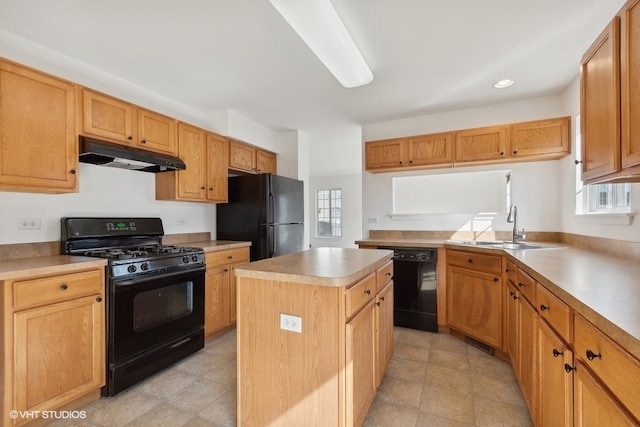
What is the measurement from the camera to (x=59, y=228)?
227 centimetres

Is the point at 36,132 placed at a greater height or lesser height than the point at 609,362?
greater

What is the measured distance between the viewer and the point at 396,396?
196 centimetres

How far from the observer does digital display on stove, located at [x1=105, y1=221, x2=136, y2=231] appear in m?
2.56

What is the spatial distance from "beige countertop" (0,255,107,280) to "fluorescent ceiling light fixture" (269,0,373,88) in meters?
1.91

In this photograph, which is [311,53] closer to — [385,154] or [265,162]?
[385,154]

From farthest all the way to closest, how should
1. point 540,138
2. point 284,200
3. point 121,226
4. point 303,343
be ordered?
point 284,200 < point 540,138 < point 121,226 < point 303,343

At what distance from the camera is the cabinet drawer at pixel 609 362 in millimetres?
737

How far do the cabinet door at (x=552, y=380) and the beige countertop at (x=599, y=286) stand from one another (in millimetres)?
221

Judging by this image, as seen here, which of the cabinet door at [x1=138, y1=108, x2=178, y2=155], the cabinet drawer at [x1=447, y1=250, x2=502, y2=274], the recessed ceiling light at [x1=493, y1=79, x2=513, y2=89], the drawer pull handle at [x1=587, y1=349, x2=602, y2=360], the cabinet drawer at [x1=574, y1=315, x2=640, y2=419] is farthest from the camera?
the recessed ceiling light at [x1=493, y1=79, x2=513, y2=89]

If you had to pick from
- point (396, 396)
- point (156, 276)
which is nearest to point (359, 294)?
point (396, 396)

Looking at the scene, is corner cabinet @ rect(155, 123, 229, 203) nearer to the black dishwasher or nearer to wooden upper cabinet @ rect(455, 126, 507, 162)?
the black dishwasher

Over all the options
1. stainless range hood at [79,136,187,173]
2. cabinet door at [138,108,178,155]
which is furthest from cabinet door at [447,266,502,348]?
cabinet door at [138,108,178,155]

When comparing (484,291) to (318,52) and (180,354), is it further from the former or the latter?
(180,354)

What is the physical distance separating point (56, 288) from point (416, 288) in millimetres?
2920
